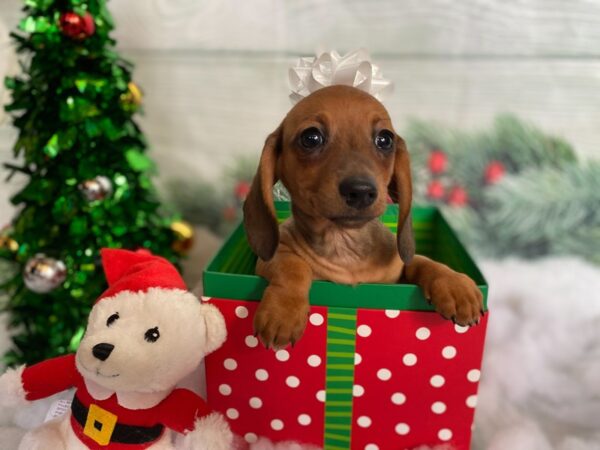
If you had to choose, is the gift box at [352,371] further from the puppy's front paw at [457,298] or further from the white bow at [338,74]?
the white bow at [338,74]

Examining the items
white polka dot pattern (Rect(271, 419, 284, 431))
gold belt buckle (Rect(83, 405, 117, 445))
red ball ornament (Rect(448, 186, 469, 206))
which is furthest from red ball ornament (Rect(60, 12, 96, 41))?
red ball ornament (Rect(448, 186, 469, 206))

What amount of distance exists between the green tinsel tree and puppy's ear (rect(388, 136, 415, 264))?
84 centimetres

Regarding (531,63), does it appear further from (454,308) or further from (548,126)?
(454,308)

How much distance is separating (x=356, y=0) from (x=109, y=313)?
4.76 ft

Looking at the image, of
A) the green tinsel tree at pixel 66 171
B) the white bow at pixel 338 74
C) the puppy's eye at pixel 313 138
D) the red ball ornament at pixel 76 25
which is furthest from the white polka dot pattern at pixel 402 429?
the red ball ornament at pixel 76 25

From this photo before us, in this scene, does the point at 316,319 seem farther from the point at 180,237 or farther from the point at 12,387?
the point at 180,237

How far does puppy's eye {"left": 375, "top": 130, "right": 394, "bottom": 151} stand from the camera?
1.01 meters

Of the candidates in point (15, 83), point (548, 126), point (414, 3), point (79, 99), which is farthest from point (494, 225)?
point (15, 83)

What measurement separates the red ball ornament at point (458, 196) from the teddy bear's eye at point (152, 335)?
145 cm

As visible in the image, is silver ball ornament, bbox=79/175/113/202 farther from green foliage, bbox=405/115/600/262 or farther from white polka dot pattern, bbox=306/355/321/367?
green foliage, bbox=405/115/600/262

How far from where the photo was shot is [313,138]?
3.24 ft

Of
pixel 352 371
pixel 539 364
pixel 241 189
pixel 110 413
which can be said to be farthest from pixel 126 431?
pixel 241 189

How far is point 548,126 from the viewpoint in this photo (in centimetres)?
196

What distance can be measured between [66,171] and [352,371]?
967 millimetres
